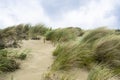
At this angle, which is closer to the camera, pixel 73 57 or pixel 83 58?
pixel 73 57

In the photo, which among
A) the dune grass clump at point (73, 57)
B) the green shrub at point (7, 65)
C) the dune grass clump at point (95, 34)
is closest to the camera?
the green shrub at point (7, 65)

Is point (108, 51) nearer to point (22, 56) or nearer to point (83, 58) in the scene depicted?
point (83, 58)

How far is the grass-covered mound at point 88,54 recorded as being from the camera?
5.26 metres

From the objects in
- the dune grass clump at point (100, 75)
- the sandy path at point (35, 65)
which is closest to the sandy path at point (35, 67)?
the sandy path at point (35, 65)

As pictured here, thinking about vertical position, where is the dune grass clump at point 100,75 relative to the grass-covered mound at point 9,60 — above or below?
below

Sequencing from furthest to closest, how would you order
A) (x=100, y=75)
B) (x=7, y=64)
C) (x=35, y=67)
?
(x=35, y=67)
(x=7, y=64)
(x=100, y=75)

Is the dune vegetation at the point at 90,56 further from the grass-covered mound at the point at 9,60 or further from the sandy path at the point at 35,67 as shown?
the grass-covered mound at the point at 9,60

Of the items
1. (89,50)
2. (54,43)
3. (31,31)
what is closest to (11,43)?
(54,43)

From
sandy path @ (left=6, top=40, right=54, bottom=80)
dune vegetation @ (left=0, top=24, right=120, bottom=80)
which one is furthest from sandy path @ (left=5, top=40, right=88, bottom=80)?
dune vegetation @ (left=0, top=24, right=120, bottom=80)

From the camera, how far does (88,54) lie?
5.62 m

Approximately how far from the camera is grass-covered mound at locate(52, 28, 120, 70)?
526 cm

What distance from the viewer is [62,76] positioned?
456cm

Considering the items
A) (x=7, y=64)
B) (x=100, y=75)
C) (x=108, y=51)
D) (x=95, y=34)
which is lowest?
(x=100, y=75)

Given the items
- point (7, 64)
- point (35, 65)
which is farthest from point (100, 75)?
point (7, 64)
